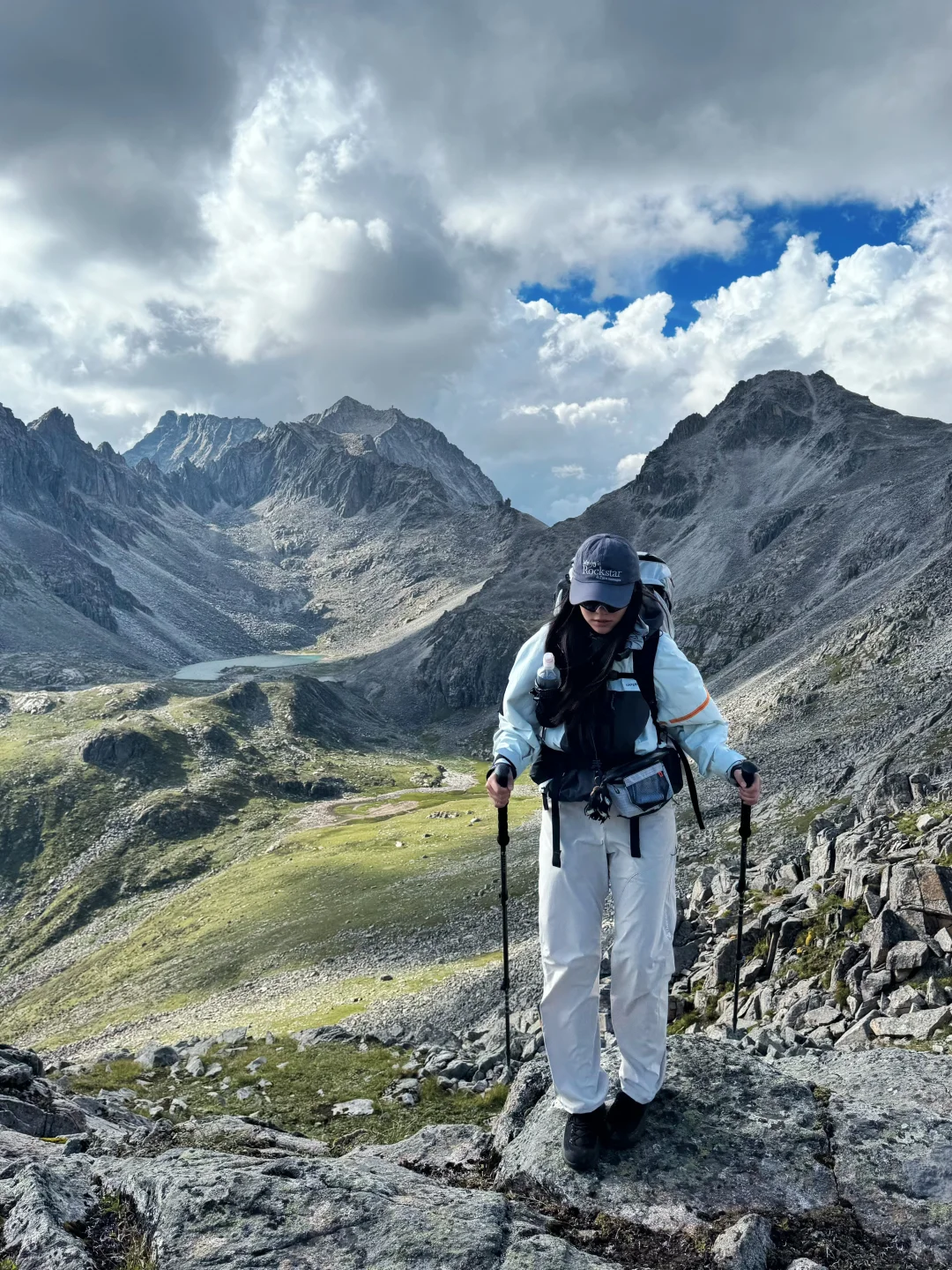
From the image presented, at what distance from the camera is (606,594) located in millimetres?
7480

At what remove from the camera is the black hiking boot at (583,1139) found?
6.99m

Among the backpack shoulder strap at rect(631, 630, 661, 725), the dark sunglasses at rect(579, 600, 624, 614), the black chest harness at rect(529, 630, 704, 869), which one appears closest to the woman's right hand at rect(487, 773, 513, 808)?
the black chest harness at rect(529, 630, 704, 869)

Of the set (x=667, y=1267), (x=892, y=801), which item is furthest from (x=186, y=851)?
(x=667, y=1267)

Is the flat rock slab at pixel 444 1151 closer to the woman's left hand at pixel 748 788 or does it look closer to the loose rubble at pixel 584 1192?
the loose rubble at pixel 584 1192

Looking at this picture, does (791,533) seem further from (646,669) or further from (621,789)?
(621,789)

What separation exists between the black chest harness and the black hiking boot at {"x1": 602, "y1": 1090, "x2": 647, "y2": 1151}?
2.36 meters

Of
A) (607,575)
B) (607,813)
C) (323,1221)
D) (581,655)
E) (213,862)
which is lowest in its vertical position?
(213,862)

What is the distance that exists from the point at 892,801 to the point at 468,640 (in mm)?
163401

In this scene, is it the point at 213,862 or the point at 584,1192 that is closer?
the point at 584,1192

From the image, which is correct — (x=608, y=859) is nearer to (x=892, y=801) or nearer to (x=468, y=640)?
(x=892, y=801)

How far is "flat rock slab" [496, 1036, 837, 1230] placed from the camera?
640 centimetres

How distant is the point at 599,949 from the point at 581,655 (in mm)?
2880

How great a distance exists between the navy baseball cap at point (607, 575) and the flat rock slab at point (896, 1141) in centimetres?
542

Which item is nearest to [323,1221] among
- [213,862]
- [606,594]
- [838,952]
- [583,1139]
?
[583,1139]
